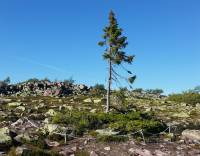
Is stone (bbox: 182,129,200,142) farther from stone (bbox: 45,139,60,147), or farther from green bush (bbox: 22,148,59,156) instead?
green bush (bbox: 22,148,59,156)

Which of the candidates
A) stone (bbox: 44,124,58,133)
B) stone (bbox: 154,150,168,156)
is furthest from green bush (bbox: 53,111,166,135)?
stone (bbox: 154,150,168,156)

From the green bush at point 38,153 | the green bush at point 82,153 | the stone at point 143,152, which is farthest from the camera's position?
the stone at point 143,152

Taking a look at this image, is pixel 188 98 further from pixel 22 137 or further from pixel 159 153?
pixel 22 137

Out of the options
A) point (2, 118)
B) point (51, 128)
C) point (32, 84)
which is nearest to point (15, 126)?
point (51, 128)

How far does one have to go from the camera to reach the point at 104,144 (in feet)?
84.7

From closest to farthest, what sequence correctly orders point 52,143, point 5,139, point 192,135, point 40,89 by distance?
point 5,139
point 52,143
point 192,135
point 40,89

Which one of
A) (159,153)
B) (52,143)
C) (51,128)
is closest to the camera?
(159,153)

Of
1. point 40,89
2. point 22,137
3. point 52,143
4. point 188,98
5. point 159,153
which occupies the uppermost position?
point 40,89

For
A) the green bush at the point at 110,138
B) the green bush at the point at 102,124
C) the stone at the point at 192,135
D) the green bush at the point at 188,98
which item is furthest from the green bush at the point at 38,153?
the green bush at the point at 188,98

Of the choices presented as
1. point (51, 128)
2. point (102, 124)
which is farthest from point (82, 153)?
point (102, 124)

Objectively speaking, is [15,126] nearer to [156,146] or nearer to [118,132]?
[118,132]

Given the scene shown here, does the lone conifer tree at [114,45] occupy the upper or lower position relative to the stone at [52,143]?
upper

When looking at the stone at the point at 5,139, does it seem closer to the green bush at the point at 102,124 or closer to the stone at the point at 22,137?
the stone at the point at 22,137

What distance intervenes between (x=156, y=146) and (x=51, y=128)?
8.25 metres
